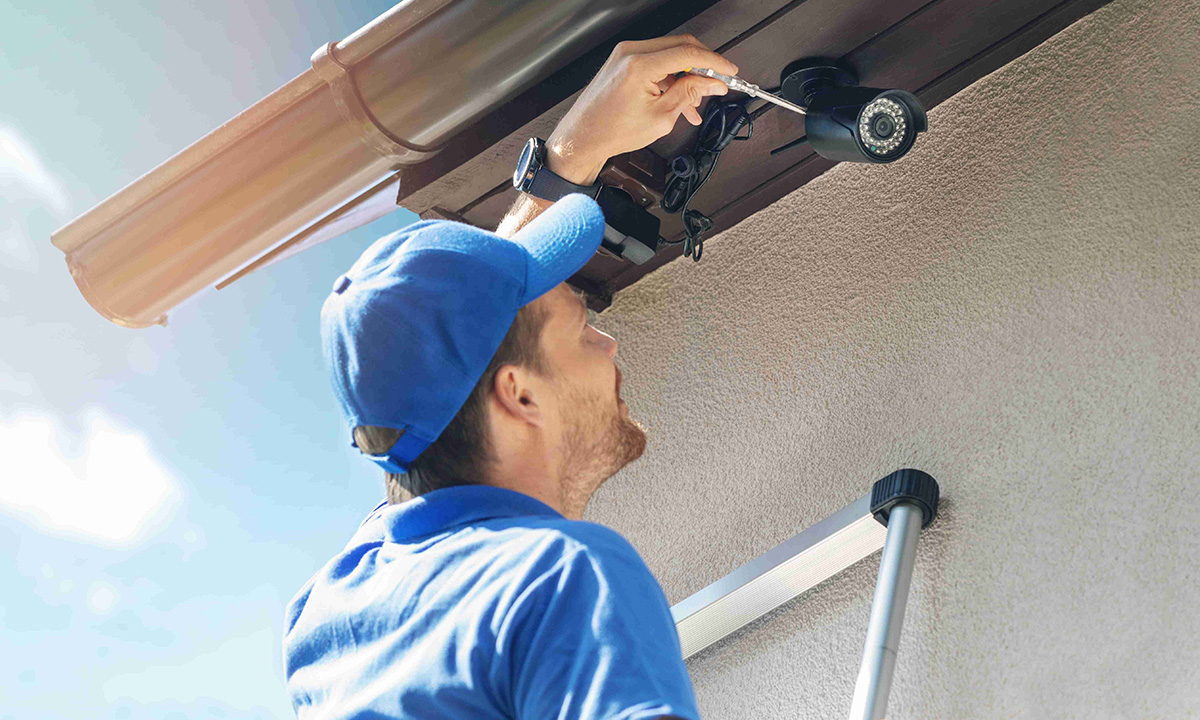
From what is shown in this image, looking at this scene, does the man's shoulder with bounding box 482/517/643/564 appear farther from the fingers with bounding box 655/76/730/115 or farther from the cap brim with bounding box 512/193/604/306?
the fingers with bounding box 655/76/730/115

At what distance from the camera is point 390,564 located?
0.75m

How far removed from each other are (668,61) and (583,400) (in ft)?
2.02

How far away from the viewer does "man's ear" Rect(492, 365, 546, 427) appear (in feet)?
2.91

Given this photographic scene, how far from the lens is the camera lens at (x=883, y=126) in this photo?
1397 millimetres

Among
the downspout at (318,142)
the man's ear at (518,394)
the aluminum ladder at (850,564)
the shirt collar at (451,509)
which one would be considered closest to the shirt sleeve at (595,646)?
the shirt collar at (451,509)

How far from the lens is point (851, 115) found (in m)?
1.42

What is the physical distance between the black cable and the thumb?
154 mm

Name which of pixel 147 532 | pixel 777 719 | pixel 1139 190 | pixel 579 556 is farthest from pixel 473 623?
pixel 147 532

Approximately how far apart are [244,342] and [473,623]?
382cm

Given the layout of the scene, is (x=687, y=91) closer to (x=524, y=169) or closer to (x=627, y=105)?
(x=627, y=105)

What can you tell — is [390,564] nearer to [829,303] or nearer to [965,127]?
[829,303]

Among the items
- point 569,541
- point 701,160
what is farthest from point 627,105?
point 569,541

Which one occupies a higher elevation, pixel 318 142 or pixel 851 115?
pixel 318 142

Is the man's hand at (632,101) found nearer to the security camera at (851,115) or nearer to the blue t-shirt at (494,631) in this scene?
the security camera at (851,115)
